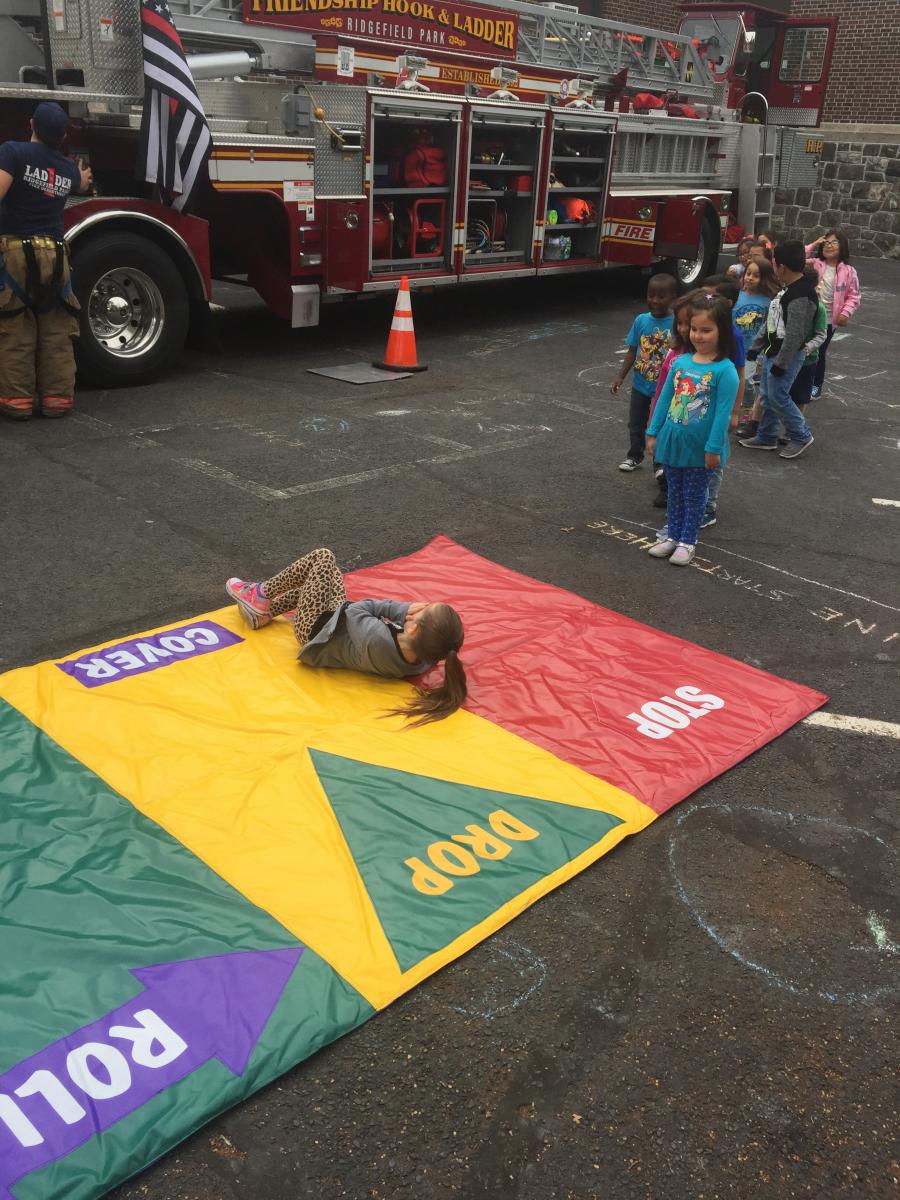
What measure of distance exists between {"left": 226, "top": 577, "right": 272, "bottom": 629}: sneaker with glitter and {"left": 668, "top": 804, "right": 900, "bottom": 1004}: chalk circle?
7.08 ft

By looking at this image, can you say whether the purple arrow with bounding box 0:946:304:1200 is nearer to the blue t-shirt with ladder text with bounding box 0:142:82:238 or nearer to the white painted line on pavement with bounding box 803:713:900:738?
the white painted line on pavement with bounding box 803:713:900:738

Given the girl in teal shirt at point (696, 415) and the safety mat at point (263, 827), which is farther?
the girl in teal shirt at point (696, 415)

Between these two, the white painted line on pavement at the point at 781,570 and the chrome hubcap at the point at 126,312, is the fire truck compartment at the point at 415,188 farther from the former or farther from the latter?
the white painted line on pavement at the point at 781,570

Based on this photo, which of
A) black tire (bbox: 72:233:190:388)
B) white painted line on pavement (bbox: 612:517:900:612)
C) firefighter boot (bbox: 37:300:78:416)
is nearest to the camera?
white painted line on pavement (bbox: 612:517:900:612)

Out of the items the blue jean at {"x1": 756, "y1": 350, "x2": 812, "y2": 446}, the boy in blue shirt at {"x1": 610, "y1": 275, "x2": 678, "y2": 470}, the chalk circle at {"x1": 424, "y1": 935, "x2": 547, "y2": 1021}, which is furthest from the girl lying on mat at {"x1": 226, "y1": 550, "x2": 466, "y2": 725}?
the blue jean at {"x1": 756, "y1": 350, "x2": 812, "y2": 446}

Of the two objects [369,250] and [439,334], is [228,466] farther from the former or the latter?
[439,334]

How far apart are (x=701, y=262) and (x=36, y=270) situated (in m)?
11.0

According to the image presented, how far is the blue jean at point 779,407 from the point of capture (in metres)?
7.86

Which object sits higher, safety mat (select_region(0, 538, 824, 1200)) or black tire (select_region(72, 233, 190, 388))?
black tire (select_region(72, 233, 190, 388))

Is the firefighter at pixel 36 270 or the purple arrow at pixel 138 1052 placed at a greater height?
the firefighter at pixel 36 270

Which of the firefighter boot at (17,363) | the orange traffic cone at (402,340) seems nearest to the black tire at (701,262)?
the orange traffic cone at (402,340)

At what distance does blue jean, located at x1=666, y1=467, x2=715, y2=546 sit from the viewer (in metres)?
5.82

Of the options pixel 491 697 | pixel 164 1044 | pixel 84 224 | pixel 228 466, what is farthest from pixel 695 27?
pixel 164 1044

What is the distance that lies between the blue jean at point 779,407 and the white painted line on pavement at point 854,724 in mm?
4070
